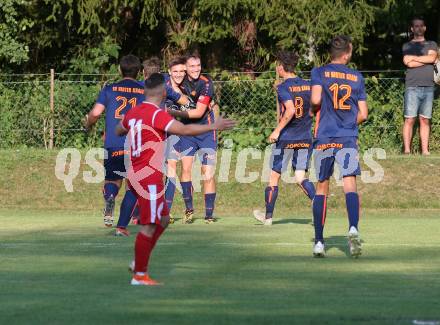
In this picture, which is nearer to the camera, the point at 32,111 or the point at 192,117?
the point at 192,117

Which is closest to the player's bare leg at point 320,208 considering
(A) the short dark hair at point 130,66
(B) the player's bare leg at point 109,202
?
(A) the short dark hair at point 130,66

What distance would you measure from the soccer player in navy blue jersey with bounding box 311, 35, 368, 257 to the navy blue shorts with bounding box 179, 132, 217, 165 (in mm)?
4763

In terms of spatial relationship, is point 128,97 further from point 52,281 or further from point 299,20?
point 299,20

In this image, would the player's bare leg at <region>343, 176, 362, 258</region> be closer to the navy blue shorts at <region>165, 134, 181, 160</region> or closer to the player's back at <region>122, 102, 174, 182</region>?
the player's back at <region>122, 102, 174, 182</region>

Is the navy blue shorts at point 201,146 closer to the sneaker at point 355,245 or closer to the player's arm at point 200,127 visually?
the sneaker at point 355,245

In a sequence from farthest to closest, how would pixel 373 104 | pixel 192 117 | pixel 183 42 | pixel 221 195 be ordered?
pixel 183 42 → pixel 373 104 → pixel 221 195 → pixel 192 117

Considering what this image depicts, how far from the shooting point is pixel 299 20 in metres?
25.0

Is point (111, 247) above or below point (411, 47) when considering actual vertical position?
below

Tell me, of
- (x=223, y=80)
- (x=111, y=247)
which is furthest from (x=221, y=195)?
(x=111, y=247)

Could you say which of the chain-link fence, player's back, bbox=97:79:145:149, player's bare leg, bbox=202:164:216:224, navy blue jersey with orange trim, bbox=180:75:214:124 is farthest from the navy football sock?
the chain-link fence

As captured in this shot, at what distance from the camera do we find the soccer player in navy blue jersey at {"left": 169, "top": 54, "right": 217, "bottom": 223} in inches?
647

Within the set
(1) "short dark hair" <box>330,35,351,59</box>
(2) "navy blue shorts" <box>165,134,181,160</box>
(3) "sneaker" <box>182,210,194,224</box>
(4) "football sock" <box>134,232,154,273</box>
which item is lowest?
(3) "sneaker" <box>182,210,194,224</box>

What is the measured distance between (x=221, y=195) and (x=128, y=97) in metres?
6.14

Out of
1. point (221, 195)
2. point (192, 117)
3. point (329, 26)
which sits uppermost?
point (329, 26)
